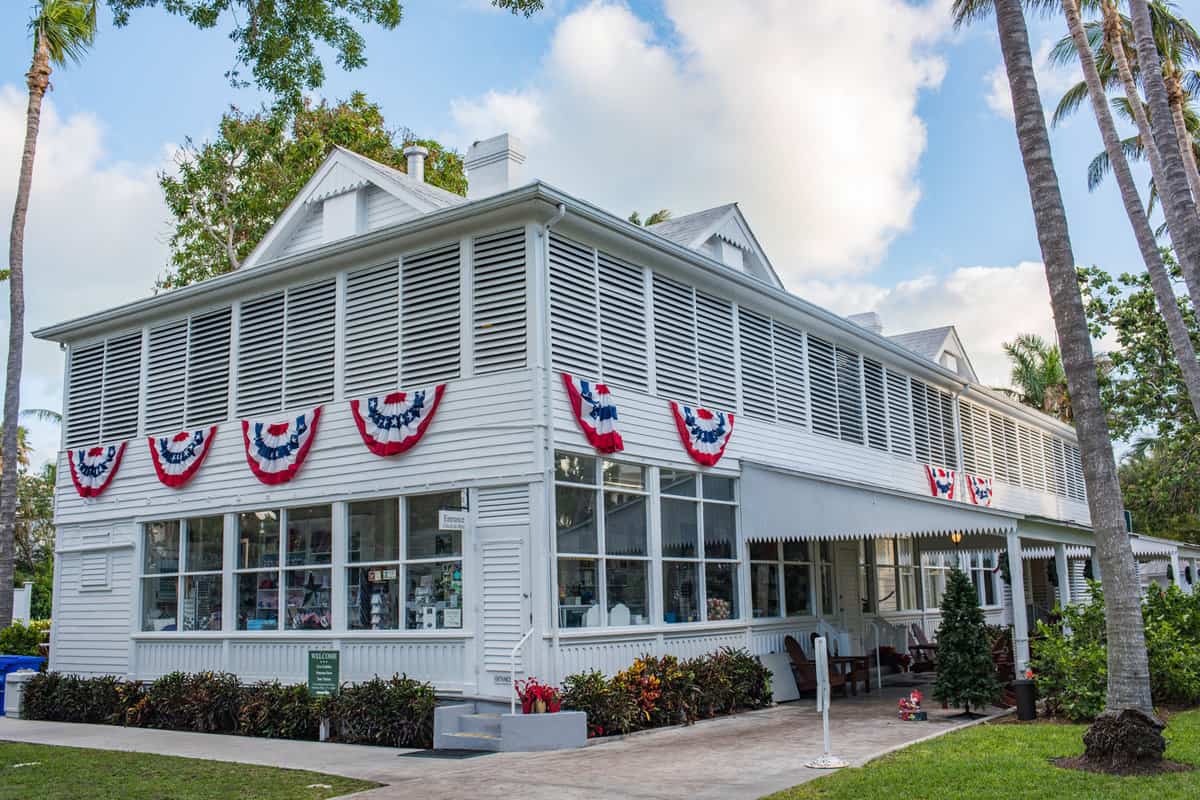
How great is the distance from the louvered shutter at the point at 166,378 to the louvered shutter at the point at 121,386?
1.04ft

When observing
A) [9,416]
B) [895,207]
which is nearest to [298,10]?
[895,207]

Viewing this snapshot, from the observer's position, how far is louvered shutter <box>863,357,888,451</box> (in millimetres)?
20906

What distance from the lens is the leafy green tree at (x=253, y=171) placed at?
30.9 meters

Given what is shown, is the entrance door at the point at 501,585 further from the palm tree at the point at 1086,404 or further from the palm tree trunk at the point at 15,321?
the palm tree trunk at the point at 15,321

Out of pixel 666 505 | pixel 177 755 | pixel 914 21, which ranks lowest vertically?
pixel 177 755

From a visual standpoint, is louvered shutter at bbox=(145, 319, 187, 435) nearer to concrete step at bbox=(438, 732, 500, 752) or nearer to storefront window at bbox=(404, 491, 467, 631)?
storefront window at bbox=(404, 491, 467, 631)

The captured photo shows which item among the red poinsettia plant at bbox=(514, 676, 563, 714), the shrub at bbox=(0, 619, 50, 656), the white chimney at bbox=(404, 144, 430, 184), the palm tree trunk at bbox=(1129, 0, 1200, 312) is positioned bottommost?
the red poinsettia plant at bbox=(514, 676, 563, 714)

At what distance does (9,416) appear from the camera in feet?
69.2

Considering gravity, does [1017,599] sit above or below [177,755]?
above

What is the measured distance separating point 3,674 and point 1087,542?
700 inches

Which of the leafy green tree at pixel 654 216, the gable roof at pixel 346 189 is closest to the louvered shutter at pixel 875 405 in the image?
the gable roof at pixel 346 189

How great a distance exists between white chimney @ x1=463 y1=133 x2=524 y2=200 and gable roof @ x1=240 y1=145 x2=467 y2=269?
490 millimetres

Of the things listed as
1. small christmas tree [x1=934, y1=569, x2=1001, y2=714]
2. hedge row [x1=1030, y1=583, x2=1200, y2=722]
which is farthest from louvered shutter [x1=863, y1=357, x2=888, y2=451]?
small christmas tree [x1=934, y1=569, x2=1001, y2=714]

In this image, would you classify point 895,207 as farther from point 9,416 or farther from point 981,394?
point 9,416
